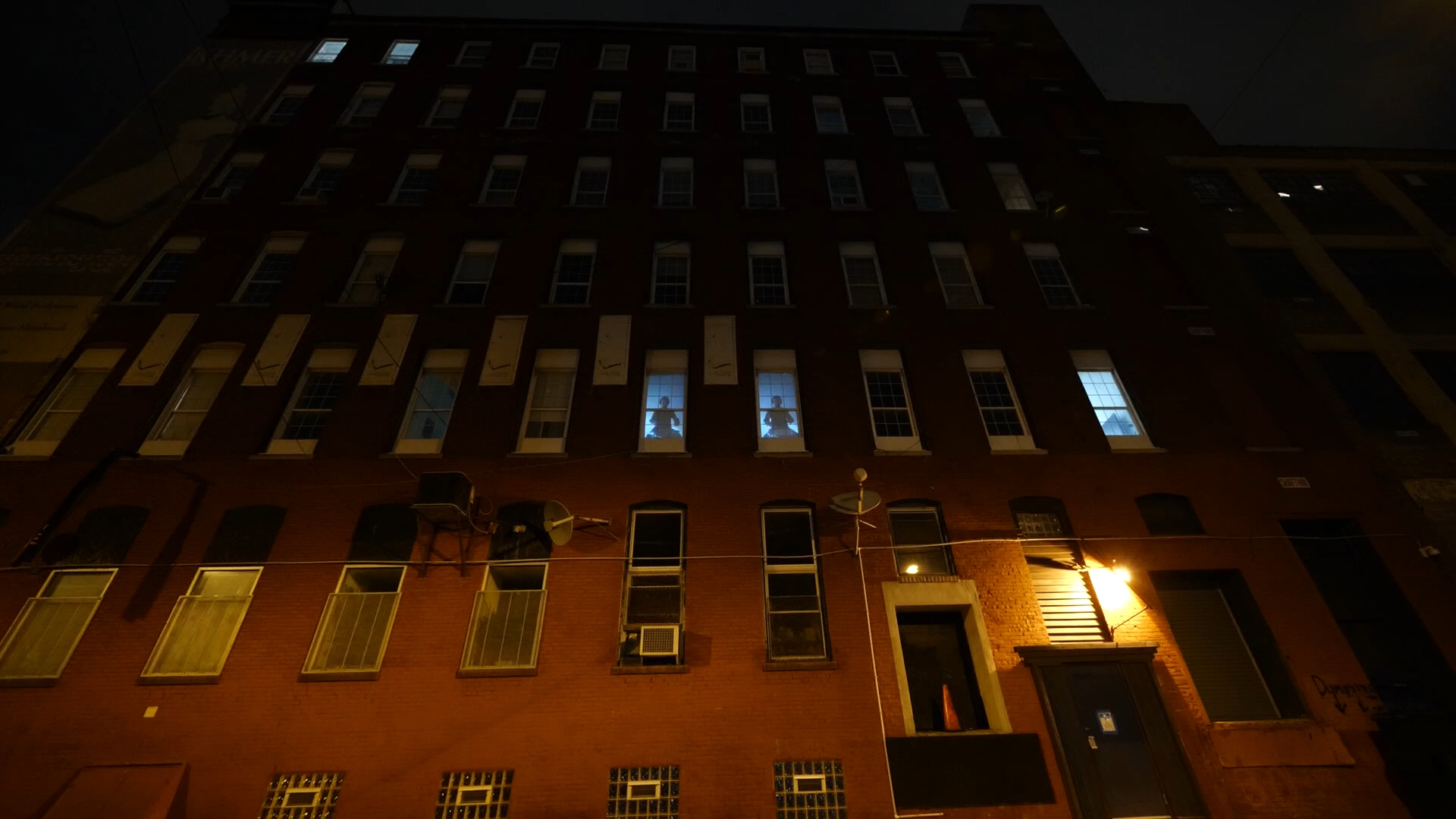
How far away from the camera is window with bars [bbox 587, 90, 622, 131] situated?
2095cm

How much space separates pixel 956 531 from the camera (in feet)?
42.1

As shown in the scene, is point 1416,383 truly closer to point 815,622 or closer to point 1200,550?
point 1200,550

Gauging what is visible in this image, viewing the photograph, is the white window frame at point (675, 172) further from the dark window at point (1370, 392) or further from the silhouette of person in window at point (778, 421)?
the dark window at point (1370, 392)

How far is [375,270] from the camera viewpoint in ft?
56.4

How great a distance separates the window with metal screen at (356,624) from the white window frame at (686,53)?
64.9 ft

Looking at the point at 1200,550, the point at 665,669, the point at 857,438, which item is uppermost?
the point at 857,438

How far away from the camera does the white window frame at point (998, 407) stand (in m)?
14.2

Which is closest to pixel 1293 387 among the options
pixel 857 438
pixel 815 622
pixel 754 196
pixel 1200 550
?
pixel 1200 550

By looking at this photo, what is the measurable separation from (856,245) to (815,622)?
1094 centimetres

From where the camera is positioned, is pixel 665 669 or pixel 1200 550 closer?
pixel 665 669

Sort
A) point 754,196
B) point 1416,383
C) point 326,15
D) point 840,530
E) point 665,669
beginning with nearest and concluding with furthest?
point 665,669, point 840,530, point 1416,383, point 754,196, point 326,15

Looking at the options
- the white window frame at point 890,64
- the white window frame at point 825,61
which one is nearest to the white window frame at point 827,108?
the white window frame at point 825,61

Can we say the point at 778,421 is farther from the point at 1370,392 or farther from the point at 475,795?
the point at 1370,392

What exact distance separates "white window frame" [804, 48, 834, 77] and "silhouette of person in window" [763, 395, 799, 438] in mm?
14817
